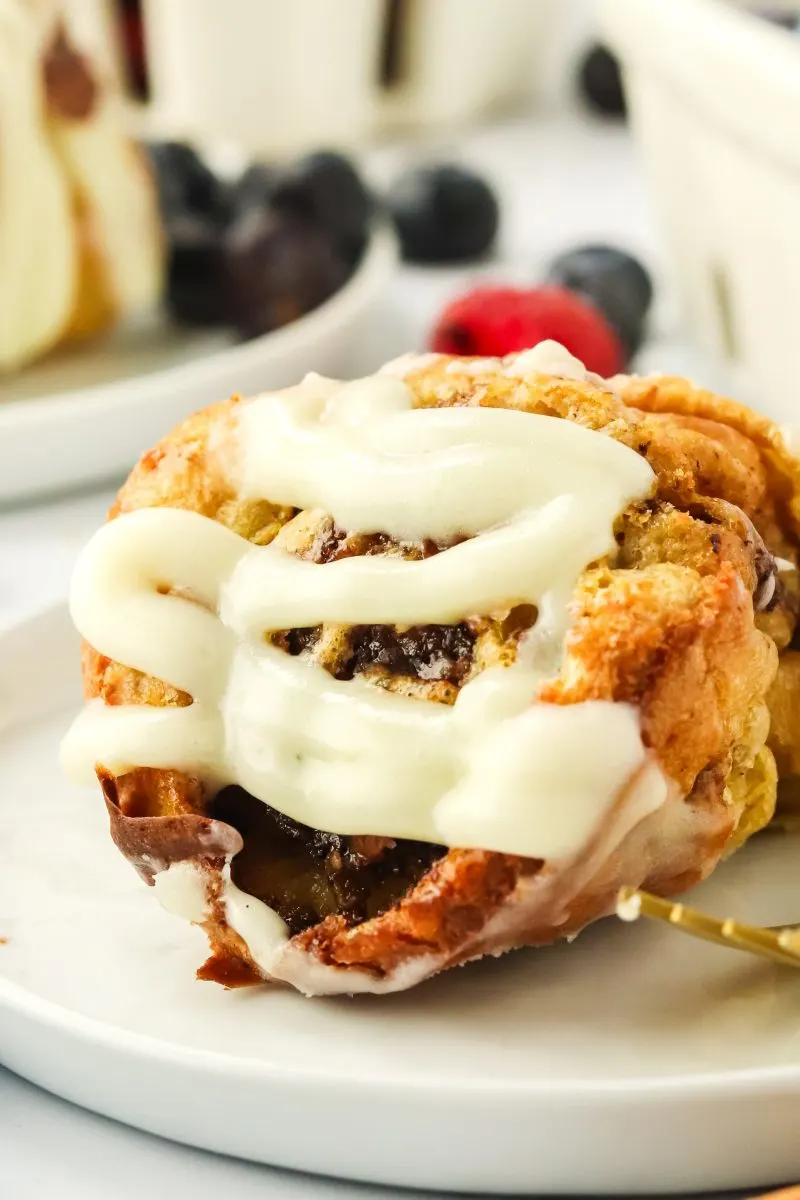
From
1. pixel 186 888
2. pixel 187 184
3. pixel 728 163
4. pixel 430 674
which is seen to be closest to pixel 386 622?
pixel 430 674

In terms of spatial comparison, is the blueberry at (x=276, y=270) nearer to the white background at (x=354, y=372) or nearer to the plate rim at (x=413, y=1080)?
the white background at (x=354, y=372)

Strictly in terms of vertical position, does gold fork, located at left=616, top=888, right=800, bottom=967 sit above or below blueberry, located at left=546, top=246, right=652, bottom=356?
above

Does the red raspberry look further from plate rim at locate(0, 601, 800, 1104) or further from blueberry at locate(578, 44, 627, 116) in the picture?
blueberry at locate(578, 44, 627, 116)

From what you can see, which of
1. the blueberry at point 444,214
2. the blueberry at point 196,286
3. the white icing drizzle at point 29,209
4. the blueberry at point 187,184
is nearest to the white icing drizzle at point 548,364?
the white icing drizzle at point 29,209

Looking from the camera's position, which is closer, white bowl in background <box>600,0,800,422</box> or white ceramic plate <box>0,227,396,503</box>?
white bowl in background <box>600,0,800,422</box>

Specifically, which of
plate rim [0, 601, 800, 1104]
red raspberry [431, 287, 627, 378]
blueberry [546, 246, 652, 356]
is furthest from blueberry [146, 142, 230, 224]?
plate rim [0, 601, 800, 1104]

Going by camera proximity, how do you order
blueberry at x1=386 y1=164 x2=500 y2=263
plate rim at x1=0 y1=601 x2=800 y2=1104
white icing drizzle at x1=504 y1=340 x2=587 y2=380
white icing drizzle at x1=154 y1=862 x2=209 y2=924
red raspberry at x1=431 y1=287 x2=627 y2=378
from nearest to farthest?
plate rim at x1=0 y1=601 x2=800 y2=1104
white icing drizzle at x1=154 y1=862 x2=209 y2=924
white icing drizzle at x1=504 y1=340 x2=587 y2=380
red raspberry at x1=431 y1=287 x2=627 y2=378
blueberry at x1=386 y1=164 x2=500 y2=263
